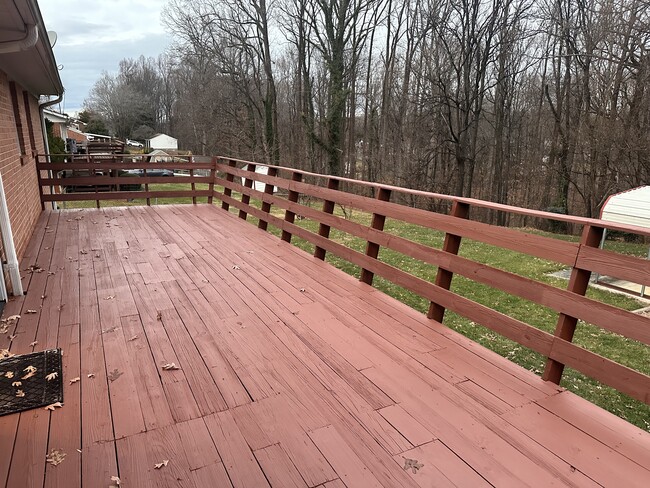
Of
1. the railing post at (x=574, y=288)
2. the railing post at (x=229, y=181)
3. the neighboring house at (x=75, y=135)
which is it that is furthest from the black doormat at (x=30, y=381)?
the neighboring house at (x=75, y=135)

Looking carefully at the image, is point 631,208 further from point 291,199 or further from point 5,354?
point 5,354

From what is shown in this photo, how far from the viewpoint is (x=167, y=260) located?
4418mm

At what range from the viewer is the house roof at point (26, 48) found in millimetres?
2658

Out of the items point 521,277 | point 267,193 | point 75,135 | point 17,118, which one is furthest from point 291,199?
point 75,135

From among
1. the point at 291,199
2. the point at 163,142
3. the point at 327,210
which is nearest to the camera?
the point at 327,210

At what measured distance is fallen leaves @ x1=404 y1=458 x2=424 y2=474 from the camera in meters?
1.61

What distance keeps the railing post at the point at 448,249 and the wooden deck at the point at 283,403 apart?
3.3 inches

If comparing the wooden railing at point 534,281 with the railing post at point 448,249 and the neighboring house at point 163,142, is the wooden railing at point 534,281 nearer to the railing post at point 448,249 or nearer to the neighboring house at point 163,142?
the railing post at point 448,249

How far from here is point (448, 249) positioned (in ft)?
9.61

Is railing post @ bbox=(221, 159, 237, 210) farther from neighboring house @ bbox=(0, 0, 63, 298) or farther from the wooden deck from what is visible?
the wooden deck

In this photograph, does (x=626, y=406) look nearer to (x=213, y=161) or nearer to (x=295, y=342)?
(x=295, y=342)

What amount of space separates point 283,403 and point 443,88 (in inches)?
572

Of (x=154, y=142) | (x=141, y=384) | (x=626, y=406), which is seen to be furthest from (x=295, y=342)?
(x=154, y=142)

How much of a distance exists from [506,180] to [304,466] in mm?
17961
